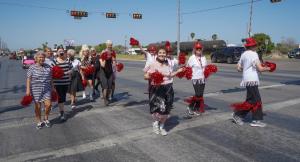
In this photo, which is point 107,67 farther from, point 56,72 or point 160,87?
point 160,87

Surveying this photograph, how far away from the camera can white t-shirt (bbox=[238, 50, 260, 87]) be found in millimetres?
6652

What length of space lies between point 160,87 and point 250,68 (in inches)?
→ 80.1

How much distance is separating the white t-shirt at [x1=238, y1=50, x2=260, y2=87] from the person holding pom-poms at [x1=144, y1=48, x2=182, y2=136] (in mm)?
1604

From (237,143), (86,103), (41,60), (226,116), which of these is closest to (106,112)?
(86,103)

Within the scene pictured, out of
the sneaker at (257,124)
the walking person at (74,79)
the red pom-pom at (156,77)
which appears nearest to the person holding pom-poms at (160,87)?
the red pom-pom at (156,77)

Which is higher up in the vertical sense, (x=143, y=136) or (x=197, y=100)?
(x=197, y=100)

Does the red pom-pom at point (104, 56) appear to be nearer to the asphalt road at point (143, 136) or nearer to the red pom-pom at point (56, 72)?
the asphalt road at point (143, 136)

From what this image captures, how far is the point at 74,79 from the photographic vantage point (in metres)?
9.42

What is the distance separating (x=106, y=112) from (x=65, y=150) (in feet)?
10.4

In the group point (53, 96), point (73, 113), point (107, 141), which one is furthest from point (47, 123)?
point (107, 141)

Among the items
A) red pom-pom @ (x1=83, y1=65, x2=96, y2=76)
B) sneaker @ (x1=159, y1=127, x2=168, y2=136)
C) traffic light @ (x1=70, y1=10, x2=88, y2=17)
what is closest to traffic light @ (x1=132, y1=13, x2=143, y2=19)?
traffic light @ (x1=70, y1=10, x2=88, y2=17)

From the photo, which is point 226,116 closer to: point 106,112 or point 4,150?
point 106,112

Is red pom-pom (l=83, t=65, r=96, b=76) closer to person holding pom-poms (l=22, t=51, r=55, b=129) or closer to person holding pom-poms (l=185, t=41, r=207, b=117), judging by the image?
person holding pom-poms (l=22, t=51, r=55, b=129)

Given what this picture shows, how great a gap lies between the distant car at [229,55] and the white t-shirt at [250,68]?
2525 cm
